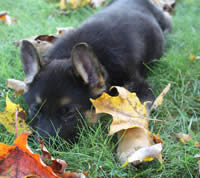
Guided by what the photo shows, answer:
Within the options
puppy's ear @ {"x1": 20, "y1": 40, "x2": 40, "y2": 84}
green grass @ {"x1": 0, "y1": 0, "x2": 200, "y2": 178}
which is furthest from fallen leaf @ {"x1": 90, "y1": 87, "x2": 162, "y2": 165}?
puppy's ear @ {"x1": 20, "y1": 40, "x2": 40, "y2": 84}

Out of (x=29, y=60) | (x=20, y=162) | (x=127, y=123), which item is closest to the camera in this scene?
(x=20, y=162)

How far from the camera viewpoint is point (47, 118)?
1991 millimetres

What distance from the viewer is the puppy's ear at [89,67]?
6.46 ft

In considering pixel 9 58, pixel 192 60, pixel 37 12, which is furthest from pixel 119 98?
pixel 37 12

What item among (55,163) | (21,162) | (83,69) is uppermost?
(83,69)

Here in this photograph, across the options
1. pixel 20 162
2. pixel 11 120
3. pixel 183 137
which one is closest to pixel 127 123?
pixel 183 137

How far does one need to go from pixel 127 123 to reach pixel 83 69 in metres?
0.62

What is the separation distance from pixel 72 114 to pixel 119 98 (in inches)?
16.9

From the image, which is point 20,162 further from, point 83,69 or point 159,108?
point 159,108

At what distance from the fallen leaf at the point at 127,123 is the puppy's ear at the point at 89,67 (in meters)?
0.29

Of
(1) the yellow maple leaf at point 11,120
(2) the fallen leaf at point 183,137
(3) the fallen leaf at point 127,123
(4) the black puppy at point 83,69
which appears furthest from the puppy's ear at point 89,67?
(2) the fallen leaf at point 183,137

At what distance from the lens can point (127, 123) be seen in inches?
73.5

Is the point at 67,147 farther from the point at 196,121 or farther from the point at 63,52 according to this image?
the point at 196,121

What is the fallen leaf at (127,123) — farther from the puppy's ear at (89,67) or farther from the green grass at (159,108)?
the puppy's ear at (89,67)
